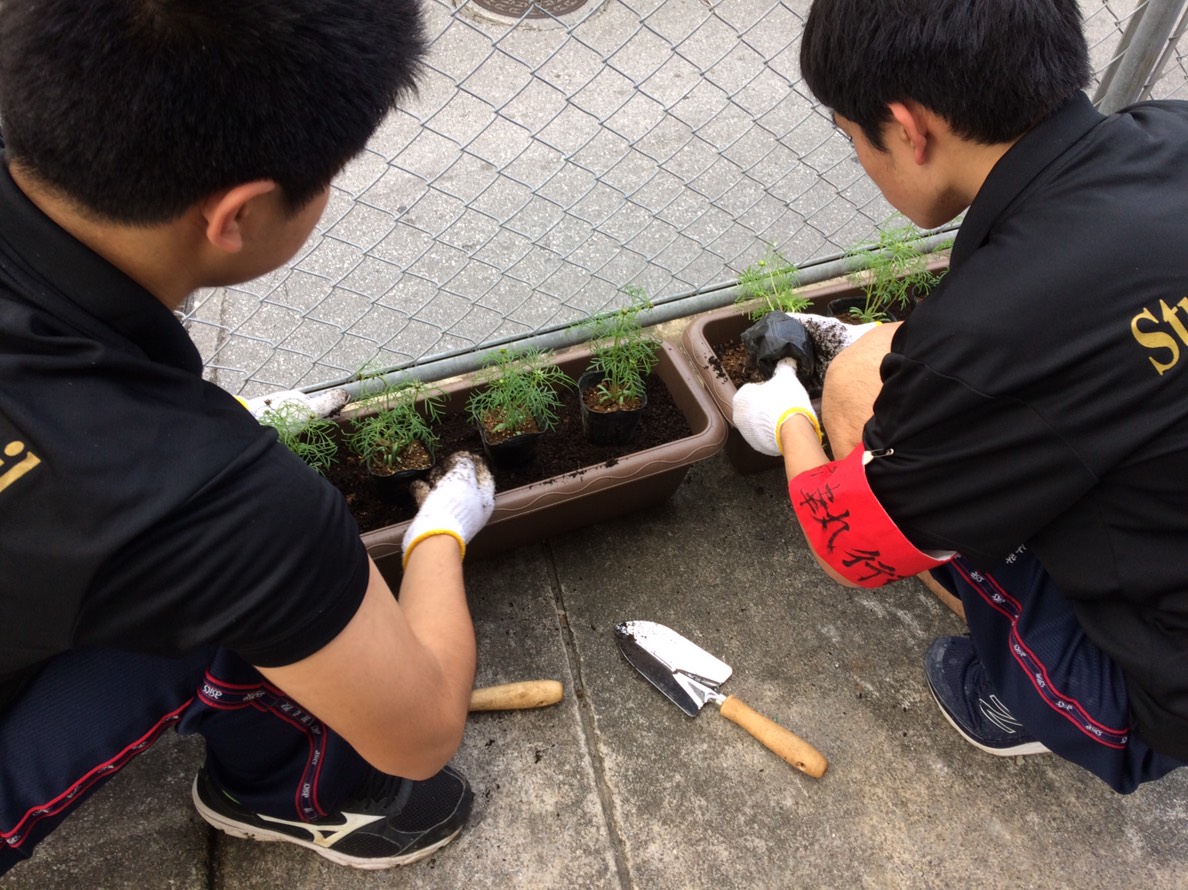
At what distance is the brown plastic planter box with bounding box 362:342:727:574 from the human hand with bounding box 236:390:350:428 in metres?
0.29

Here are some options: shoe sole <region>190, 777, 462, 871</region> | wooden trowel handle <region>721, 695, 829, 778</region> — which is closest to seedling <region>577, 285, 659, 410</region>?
wooden trowel handle <region>721, 695, 829, 778</region>

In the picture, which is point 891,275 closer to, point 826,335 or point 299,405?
point 826,335

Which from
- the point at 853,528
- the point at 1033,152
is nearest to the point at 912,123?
the point at 1033,152

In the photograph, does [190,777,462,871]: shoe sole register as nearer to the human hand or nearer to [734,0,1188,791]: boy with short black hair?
the human hand

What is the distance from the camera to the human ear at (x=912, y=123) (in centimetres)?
133

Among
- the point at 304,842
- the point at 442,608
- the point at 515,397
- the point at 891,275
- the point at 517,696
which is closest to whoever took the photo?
the point at 442,608

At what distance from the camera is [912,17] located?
126cm

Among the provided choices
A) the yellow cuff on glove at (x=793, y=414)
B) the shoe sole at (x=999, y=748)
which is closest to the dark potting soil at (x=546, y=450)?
the yellow cuff on glove at (x=793, y=414)

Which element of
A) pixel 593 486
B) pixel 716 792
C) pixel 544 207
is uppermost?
pixel 593 486

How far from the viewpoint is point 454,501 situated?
1.78m

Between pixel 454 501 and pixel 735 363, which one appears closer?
pixel 454 501

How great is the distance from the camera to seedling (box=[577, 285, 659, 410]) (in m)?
2.10

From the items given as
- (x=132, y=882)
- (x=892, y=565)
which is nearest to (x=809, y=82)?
(x=892, y=565)

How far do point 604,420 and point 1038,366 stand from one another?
1097 millimetres
